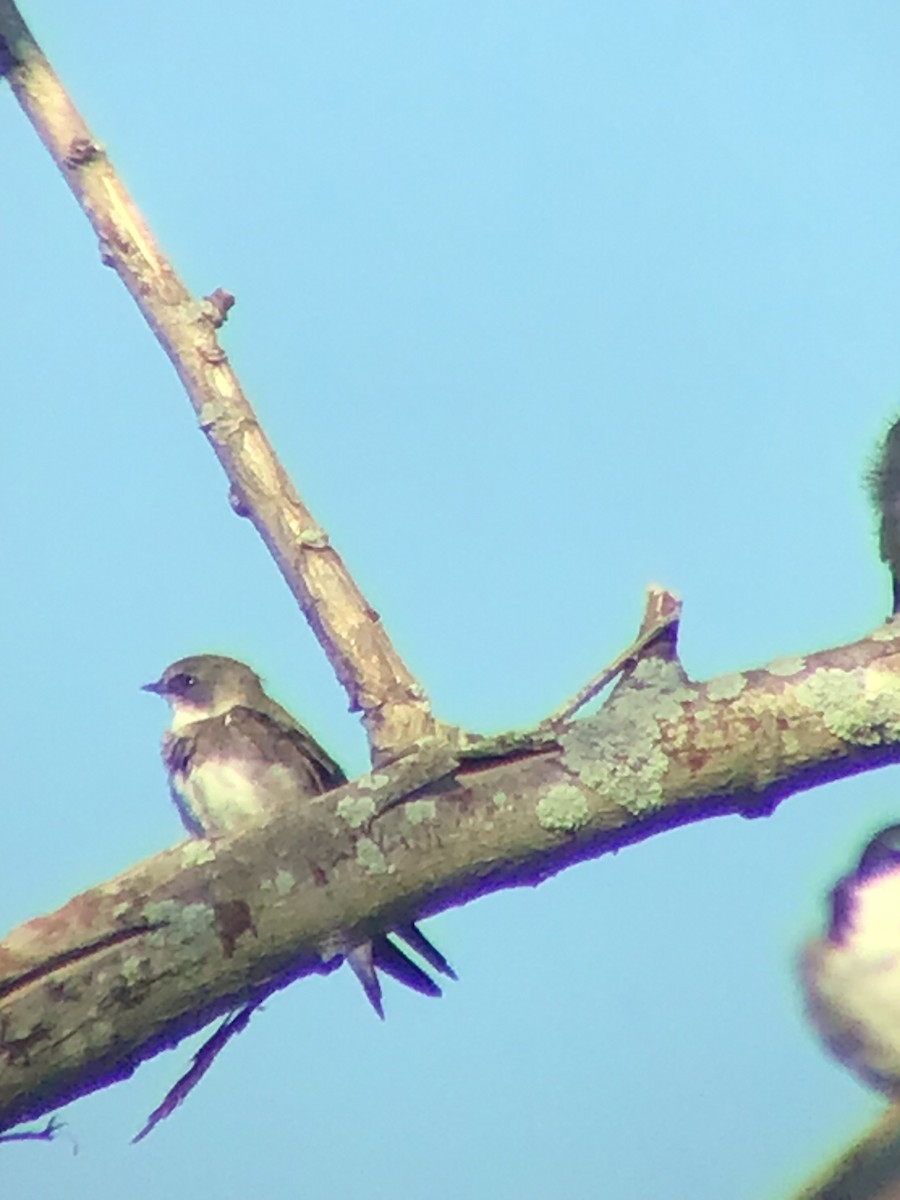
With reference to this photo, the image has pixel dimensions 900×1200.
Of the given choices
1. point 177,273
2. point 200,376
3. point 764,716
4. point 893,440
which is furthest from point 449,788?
point 893,440

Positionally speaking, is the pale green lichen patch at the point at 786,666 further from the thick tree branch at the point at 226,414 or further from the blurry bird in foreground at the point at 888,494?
the blurry bird in foreground at the point at 888,494


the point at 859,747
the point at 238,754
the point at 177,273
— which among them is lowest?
the point at 859,747

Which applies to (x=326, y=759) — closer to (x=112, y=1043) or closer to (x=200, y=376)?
(x=200, y=376)

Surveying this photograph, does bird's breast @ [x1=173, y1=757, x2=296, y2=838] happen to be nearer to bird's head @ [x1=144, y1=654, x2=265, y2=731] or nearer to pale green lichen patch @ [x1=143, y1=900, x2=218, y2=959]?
bird's head @ [x1=144, y1=654, x2=265, y2=731]

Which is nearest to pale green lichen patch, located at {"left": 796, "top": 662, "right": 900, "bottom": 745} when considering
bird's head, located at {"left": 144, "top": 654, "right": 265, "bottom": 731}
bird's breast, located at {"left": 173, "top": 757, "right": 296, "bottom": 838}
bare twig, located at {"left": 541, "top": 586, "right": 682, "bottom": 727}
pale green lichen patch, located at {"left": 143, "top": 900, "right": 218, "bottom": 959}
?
bare twig, located at {"left": 541, "top": 586, "right": 682, "bottom": 727}

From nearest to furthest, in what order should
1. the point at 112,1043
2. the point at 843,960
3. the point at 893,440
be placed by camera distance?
1. the point at 112,1043
2. the point at 843,960
3. the point at 893,440

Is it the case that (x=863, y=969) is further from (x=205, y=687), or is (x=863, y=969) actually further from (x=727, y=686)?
(x=205, y=687)

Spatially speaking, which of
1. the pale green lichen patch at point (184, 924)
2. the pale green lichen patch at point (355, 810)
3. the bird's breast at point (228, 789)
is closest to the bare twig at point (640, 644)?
the pale green lichen patch at point (355, 810)
